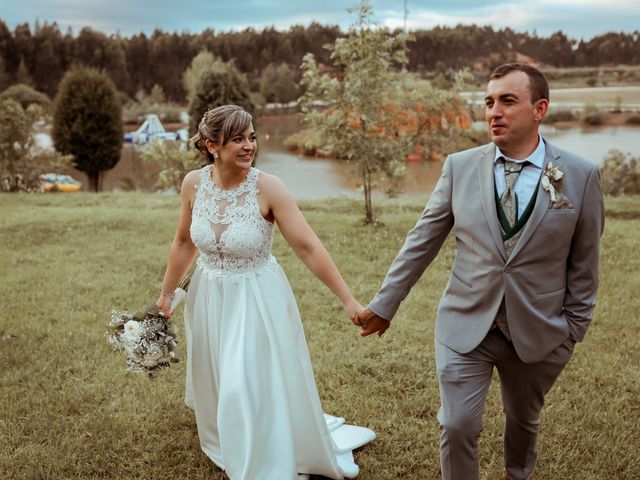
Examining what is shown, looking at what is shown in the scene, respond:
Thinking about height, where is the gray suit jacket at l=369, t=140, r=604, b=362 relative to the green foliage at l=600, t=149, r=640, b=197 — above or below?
above

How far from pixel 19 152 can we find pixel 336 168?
9.75m

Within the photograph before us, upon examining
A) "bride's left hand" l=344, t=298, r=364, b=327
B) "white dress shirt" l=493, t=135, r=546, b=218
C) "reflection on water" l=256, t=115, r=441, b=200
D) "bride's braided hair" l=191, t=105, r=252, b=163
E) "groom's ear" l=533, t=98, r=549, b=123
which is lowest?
"reflection on water" l=256, t=115, r=441, b=200

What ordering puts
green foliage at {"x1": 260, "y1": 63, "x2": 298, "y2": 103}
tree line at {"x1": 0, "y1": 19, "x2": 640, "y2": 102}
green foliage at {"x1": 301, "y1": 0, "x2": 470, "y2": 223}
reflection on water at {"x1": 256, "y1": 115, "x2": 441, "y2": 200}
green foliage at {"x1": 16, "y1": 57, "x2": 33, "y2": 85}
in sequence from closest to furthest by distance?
green foliage at {"x1": 301, "y1": 0, "x2": 470, "y2": 223} < reflection on water at {"x1": 256, "y1": 115, "x2": 441, "y2": 200} < green foliage at {"x1": 260, "y1": 63, "x2": 298, "y2": 103} < tree line at {"x1": 0, "y1": 19, "x2": 640, "y2": 102} < green foliage at {"x1": 16, "y1": 57, "x2": 33, "y2": 85}

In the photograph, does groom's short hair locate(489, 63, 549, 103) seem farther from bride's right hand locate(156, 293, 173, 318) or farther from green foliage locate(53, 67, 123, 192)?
green foliage locate(53, 67, 123, 192)

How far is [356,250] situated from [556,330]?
261 inches

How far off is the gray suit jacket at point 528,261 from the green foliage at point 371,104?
7.72 meters

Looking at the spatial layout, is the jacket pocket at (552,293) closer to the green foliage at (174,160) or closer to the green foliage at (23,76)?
the green foliage at (174,160)

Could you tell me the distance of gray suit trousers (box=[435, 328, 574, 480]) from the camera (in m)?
2.96

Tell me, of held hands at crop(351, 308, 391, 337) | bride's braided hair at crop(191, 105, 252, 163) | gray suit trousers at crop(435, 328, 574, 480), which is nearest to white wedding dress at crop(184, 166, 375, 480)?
bride's braided hair at crop(191, 105, 252, 163)

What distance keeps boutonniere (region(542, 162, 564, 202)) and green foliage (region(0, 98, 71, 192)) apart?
17.5 metres

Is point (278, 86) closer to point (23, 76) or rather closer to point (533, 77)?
point (23, 76)

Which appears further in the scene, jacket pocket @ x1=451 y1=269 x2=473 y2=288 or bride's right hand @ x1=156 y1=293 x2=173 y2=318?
bride's right hand @ x1=156 y1=293 x2=173 y2=318

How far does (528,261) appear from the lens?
2.90m

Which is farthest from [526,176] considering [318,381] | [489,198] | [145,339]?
[318,381]
